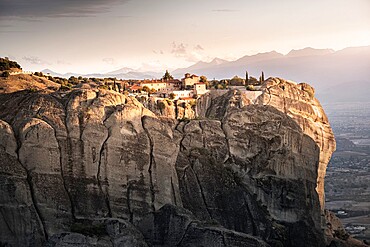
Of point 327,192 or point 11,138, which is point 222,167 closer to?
point 11,138

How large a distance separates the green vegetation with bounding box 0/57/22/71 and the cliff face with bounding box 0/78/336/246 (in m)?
13.9

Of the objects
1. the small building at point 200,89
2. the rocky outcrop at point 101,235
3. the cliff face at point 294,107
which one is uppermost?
the small building at point 200,89

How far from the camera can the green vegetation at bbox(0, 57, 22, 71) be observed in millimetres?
60909

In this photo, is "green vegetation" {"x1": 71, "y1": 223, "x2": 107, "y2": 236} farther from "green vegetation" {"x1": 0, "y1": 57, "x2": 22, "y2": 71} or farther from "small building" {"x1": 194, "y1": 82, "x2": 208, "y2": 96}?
"small building" {"x1": 194, "y1": 82, "x2": 208, "y2": 96}

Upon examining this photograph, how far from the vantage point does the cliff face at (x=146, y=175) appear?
40.5 m

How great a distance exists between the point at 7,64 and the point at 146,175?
25.2 metres

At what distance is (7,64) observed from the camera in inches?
2420

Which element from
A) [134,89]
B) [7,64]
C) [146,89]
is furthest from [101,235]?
[146,89]

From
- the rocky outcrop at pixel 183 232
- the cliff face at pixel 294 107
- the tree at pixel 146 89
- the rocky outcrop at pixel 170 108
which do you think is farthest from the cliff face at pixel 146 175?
the tree at pixel 146 89

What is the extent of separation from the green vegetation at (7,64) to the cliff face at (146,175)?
13905 mm

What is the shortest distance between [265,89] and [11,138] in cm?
2664

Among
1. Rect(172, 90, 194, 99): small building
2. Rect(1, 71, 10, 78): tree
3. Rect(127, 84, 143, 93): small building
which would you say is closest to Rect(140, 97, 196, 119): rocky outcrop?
Rect(172, 90, 194, 99): small building

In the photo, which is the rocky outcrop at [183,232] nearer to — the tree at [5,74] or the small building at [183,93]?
the tree at [5,74]

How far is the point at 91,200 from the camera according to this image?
139 ft
